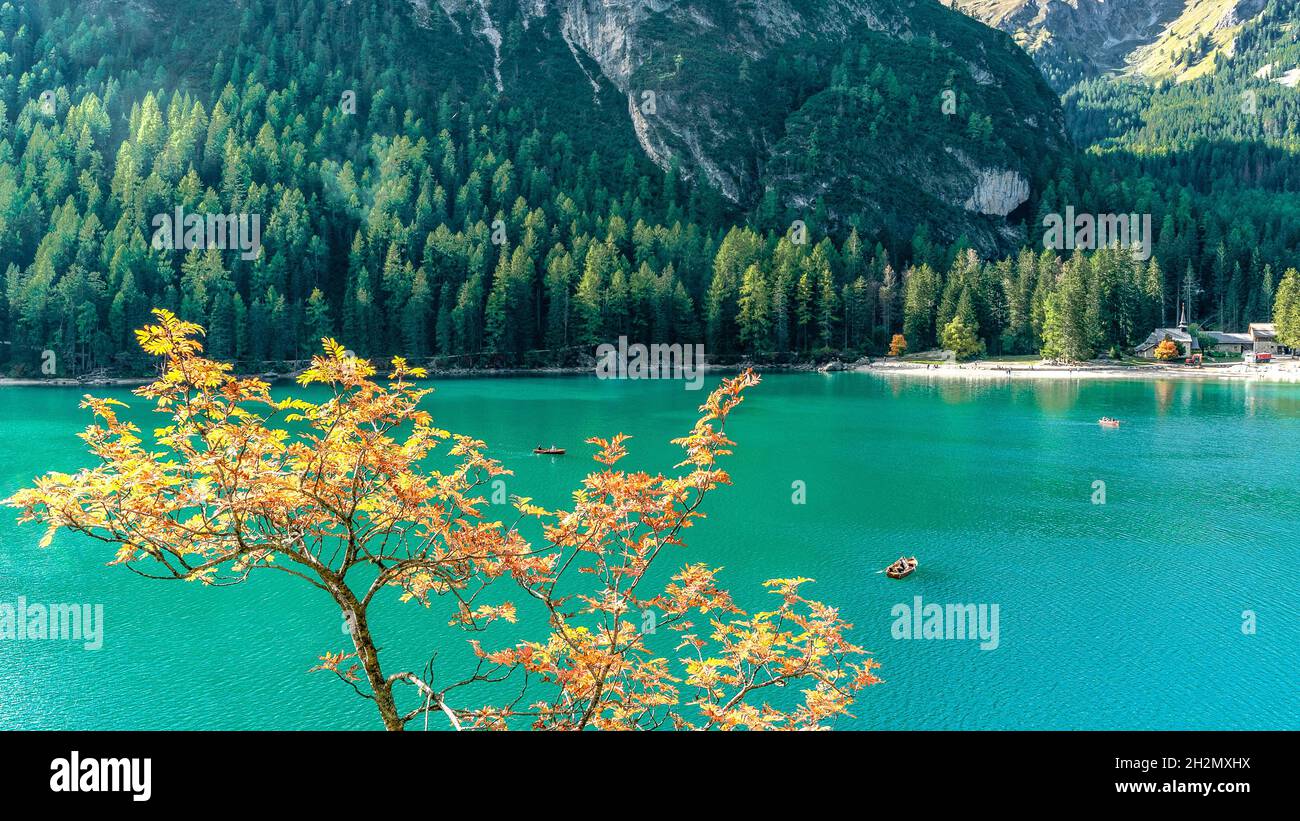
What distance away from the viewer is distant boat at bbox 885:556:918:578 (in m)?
26.4

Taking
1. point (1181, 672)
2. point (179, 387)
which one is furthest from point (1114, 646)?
point (179, 387)

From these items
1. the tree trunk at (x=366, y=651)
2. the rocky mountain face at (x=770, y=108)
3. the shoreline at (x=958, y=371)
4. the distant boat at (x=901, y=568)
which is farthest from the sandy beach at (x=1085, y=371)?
the tree trunk at (x=366, y=651)

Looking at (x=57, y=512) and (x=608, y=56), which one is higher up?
(x=608, y=56)

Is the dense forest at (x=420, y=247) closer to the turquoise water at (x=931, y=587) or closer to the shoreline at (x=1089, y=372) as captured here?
the shoreline at (x=1089, y=372)

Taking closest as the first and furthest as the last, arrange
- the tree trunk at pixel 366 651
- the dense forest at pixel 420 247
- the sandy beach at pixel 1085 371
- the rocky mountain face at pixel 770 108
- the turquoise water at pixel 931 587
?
the tree trunk at pixel 366 651 → the turquoise water at pixel 931 587 → the sandy beach at pixel 1085 371 → the dense forest at pixel 420 247 → the rocky mountain face at pixel 770 108

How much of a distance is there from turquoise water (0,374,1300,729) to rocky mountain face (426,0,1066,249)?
12702 cm

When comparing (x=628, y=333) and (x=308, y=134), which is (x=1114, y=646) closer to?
(x=628, y=333)

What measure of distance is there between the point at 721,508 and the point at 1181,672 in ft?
62.6

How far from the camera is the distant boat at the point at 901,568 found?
86.7 feet

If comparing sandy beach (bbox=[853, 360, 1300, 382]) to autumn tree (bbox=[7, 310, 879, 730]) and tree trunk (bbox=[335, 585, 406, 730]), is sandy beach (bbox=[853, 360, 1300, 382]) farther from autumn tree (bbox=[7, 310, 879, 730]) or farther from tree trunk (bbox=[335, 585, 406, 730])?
tree trunk (bbox=[335, 585, 406, 730])

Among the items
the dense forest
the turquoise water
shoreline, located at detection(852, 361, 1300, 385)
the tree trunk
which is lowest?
the turquoise water

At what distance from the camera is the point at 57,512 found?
6.27 m

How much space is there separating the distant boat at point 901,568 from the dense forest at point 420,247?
8812cm

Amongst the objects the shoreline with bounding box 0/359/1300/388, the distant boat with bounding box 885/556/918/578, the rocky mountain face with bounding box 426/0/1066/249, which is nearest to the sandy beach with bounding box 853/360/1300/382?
the shoreline with bounding box 0/359/1300/388
